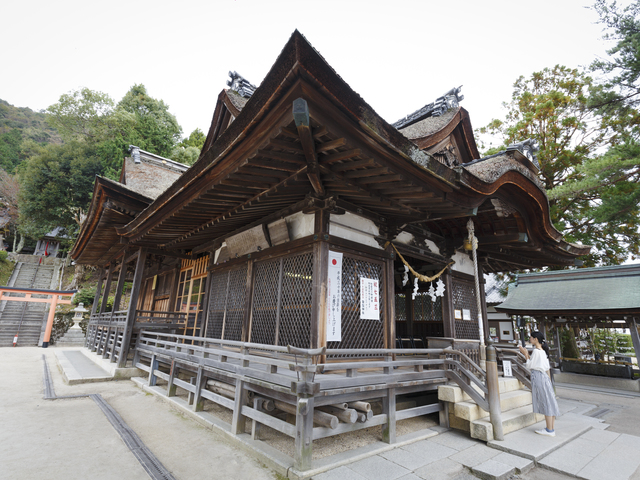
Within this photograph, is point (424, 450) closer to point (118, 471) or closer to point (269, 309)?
point (269, 309)

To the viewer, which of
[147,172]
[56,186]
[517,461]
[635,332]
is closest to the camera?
[517,461]

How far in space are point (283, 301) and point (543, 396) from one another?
14.5 ft

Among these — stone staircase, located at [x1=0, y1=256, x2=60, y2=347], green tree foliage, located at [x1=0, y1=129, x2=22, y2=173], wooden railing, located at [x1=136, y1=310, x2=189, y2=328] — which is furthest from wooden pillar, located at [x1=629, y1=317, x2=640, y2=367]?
green tree foliage, located at [x1=0, y1=129, x2=22, y2=173]

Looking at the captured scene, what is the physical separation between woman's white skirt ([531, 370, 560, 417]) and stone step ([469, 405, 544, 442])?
1.20 feet

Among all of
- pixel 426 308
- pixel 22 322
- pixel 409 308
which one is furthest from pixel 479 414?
pixel 22 322

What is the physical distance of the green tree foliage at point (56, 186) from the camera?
2834 cm

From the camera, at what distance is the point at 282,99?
2.79 meters

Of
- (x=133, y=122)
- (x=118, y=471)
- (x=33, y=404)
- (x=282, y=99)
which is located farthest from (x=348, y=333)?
(x=133, y=122)

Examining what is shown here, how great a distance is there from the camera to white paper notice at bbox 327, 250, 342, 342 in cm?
479

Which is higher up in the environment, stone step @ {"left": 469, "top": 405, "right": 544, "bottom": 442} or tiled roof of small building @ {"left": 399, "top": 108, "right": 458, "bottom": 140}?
tiled roof of small building @ {"left": 399, "top": 108, "right": 458, "bottom": 140}

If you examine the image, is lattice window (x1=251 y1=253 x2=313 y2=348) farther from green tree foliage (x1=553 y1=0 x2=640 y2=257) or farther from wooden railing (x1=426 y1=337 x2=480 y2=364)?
green tree foliage (x1=553 y1=0 x2=640 y2=257)

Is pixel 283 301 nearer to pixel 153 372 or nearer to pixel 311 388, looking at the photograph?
pixel 311 388

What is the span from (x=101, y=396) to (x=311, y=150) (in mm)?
7030

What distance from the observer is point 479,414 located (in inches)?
190
